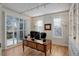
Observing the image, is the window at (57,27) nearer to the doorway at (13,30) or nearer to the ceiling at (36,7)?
the ceiling at (36,7)

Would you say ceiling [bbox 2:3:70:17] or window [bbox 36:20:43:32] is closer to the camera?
ceiling [bbox 2:3:70:17]

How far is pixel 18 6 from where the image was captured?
1.23 meters

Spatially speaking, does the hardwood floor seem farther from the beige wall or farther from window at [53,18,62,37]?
window at [53,18,62,37]

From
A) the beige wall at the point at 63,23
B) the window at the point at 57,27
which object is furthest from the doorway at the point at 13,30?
the window at the point at 57,27

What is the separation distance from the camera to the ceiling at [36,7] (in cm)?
119

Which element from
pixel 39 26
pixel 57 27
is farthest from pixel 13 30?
pixel 57 27

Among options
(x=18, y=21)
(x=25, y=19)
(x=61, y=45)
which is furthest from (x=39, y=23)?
(x=61, y=45)

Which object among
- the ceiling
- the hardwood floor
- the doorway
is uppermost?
the ceiling

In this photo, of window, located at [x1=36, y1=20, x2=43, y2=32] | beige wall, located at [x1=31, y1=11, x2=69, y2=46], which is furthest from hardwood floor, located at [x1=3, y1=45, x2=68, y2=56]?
window, located at [x1=36, y1=20, x2=43, y2=32]

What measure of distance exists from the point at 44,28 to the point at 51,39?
227 millimetres

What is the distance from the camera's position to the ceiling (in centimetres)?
119

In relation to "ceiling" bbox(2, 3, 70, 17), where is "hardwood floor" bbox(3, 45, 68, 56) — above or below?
below

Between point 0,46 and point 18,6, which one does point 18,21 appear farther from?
point 0,46

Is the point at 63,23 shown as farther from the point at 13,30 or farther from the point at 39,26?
the point at 13,30
